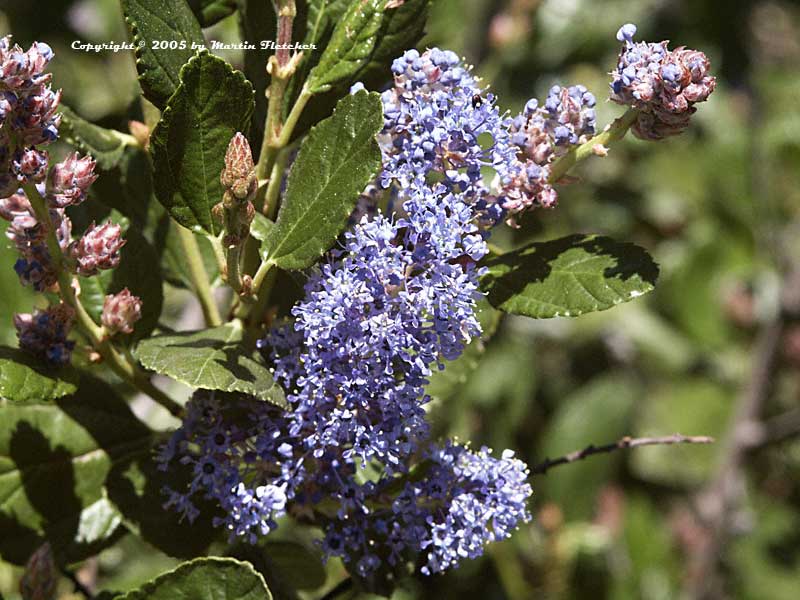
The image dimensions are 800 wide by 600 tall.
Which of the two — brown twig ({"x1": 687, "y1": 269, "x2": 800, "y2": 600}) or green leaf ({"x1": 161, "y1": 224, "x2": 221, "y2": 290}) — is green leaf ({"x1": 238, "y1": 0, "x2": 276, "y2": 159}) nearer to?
green leaf ({"x1": 161, "y1": 224, "x2": 221, "y2": 290})

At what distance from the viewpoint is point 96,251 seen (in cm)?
130

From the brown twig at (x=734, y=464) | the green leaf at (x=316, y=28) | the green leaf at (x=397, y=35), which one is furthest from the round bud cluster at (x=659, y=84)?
the brown twig at (x=734, y=464)

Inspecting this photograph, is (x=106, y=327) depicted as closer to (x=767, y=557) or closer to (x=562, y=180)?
(x=562, y=180)

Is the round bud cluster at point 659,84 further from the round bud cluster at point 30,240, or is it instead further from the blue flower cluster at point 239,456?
the round bud cluster at point 30,240

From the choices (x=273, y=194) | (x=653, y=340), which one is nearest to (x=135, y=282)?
(x=273, y=194)

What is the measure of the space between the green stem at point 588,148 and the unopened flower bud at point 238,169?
0.44 meters

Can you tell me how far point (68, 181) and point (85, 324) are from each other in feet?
0.76

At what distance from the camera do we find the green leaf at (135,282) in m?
1.55

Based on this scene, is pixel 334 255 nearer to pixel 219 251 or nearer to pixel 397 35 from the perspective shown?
pixel 219 251

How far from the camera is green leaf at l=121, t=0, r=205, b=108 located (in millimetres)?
1252

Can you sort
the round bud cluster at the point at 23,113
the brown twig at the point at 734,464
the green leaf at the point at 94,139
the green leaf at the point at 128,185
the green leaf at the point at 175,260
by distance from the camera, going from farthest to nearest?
1. the brown twig at the point at 734,464
2. the green leaf at the point at 175,260
3. the green leaf at the point at 128,185
4. the green leaf at the point at 94,139
5. the round bud cluster at the point at 23,113

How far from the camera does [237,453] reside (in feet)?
4.47

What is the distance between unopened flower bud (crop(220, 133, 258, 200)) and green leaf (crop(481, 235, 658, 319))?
A: 39 cm

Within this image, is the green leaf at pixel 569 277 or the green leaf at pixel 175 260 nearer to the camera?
the green leaf at pixel 569 277
